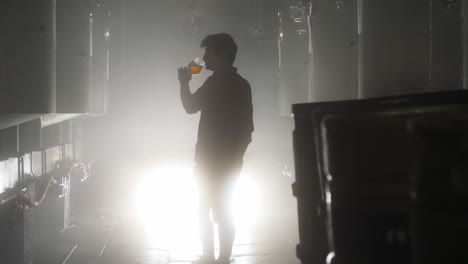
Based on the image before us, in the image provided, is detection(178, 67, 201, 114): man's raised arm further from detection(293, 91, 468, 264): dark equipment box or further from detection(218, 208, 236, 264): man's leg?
detection(293, 91, 468, 264): dark equipment box

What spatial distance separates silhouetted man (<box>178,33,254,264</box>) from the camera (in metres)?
5.51

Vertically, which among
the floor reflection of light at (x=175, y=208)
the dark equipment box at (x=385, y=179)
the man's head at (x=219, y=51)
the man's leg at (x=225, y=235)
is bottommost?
the floor reflection of light at (x=175, y=208)

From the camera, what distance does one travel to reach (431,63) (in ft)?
16.9

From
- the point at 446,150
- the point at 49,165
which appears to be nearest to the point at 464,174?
the point at 446,150

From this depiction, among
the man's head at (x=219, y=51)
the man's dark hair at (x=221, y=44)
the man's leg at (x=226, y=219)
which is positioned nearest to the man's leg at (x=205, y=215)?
the man's leg at (x=226, y=219)

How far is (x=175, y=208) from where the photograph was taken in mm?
10820

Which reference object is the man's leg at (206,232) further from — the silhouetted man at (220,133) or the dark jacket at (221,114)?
the dark jacket at (221,114)

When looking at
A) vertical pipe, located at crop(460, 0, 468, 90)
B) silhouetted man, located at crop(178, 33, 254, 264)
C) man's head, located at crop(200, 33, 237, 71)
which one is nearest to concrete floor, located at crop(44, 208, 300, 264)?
silhouetted man, located at crop(178, 33, 254, 264)

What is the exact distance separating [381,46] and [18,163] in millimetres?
4061

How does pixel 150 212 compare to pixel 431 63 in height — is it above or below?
below

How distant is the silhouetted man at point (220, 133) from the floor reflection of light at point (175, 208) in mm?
243

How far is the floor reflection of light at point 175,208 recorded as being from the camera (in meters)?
7.87

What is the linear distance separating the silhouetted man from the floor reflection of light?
243 mm

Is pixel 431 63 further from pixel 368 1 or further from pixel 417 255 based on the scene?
pixel 417 255
